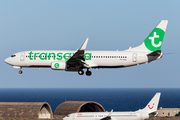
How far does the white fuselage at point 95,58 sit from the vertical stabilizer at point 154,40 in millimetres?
3686

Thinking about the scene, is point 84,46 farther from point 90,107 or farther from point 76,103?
point 90,107

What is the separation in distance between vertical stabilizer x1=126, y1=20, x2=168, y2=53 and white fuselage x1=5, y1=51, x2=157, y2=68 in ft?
12.1

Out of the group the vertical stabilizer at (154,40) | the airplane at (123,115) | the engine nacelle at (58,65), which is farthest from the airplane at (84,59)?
the airplane at (123,115)

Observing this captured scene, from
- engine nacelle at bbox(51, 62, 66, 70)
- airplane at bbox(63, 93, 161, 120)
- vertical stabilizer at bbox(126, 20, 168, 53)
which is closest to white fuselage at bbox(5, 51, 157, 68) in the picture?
engine nacelle at bbox(51, 62, 66, 70)

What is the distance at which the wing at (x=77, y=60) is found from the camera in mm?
63750

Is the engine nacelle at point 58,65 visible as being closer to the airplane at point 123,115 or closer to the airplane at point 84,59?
the airplane at point 84,59

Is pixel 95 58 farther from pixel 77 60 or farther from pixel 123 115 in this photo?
pixel 123 115

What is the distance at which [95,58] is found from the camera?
68.0 m

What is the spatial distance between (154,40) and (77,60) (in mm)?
18777

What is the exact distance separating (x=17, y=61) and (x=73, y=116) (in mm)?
19055

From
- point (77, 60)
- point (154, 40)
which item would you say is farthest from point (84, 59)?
point (154, 40)

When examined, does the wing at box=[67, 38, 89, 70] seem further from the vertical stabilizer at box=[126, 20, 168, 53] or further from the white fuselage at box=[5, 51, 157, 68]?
the vertical stabilizer at box=[126, 20, 168, 53]

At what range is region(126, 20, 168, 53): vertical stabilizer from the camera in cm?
7200

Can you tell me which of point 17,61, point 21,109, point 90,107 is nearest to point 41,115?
point 21,109
